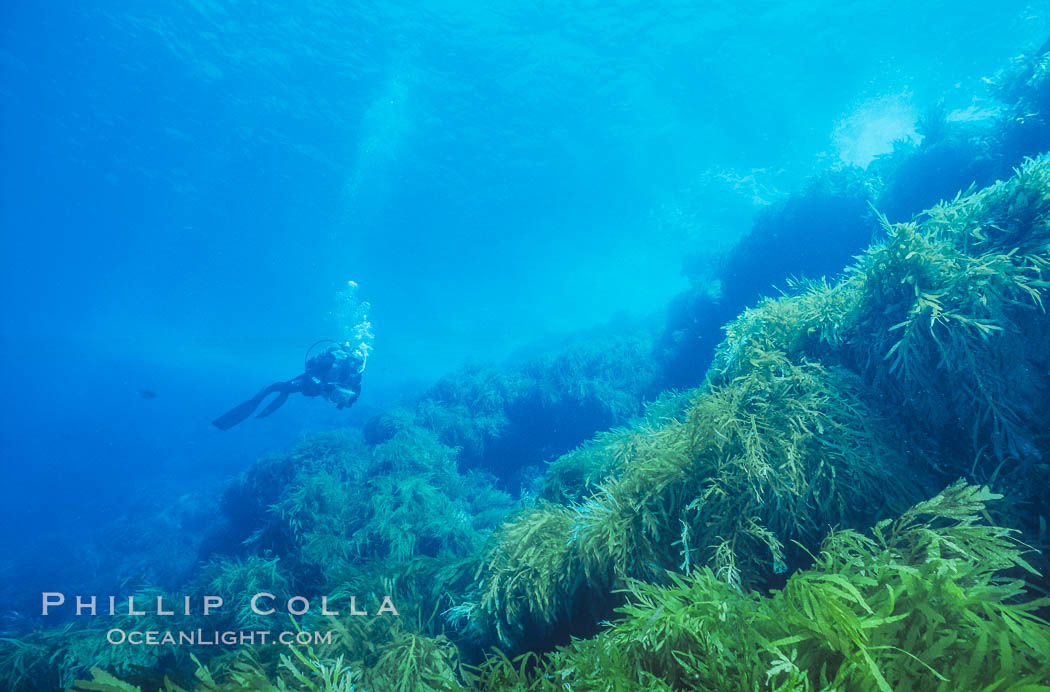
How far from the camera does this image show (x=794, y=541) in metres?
2.23

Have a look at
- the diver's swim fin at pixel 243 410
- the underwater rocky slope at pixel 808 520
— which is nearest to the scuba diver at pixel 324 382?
the diver's swim fin at pixel 243 410

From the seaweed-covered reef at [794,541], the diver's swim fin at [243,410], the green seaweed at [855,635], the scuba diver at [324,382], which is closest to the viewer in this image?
the green seaweed at [855,635]

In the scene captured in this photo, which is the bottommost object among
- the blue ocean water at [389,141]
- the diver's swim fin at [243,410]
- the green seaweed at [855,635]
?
the green seaweed at [855,635]

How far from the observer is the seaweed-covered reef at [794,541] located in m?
1.57

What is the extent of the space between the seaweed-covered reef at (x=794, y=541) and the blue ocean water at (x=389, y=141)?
14851mm

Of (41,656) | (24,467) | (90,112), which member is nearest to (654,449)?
(41,656)

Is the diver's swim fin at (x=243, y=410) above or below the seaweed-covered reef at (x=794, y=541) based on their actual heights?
above

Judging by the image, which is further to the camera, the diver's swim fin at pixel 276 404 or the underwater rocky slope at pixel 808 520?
the diver's swim fin at pixel 276 404

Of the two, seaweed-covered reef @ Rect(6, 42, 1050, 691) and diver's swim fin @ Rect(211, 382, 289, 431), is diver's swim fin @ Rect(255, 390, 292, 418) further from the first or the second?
seaweed-covered reef @ Rect(6, 42, 1050, 691)

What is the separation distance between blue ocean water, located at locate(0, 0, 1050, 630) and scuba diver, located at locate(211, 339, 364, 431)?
11444mm

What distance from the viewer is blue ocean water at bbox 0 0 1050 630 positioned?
1861cm

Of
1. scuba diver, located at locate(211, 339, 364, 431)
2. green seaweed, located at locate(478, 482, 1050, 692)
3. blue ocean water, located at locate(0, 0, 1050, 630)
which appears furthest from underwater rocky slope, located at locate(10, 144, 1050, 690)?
blue ocean water, located at locate(0, 0, 1050, 630)

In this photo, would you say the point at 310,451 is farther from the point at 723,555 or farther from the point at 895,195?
the point at 895,195

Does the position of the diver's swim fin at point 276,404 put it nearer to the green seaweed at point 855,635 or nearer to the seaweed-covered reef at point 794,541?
the seaweed-covered reef at point 794,541
